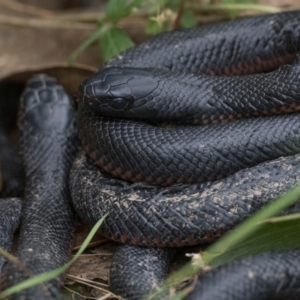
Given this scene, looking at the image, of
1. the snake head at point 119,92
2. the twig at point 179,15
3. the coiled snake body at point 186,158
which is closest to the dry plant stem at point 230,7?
the twig at point 179,15

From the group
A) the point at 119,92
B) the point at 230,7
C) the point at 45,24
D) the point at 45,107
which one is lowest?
the point at 45,107

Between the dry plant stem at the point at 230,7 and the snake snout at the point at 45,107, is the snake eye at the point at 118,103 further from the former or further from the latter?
the dry plant stem at the point at 230,7

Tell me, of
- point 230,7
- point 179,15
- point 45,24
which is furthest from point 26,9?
point 230,7

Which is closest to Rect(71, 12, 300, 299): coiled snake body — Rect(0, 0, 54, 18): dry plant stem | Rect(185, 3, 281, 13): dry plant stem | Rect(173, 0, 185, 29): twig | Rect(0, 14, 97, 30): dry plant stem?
Rect(185, 3, 281, 13): dry plant stem

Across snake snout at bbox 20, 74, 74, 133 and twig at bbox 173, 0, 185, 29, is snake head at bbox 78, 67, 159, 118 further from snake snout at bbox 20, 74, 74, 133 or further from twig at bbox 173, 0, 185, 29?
twig at bbox 173, 0, 185, 29

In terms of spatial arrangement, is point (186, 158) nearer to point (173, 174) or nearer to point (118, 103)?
point (173, 174)

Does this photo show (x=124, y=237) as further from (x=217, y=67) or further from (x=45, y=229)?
(x=217, y=67)
